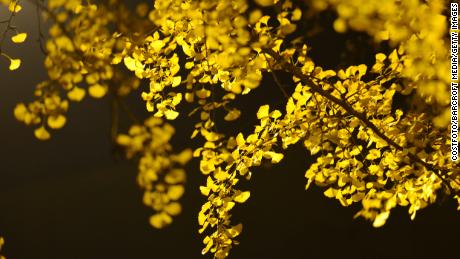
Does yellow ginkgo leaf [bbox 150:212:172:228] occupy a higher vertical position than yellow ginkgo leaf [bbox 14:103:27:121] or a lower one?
lower

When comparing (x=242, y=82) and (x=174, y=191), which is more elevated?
(x=242, y=82)

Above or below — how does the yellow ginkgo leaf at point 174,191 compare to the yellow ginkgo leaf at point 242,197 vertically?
above

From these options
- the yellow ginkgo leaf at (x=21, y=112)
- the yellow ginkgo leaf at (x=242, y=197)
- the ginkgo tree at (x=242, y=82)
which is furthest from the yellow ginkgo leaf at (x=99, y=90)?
the yellow ginkgo leaf at (x=242, y=197)

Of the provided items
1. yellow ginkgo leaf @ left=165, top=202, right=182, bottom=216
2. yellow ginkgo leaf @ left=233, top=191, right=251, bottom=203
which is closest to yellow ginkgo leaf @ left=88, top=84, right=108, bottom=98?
yellow ginkgo leaf @ left=165, top=202, right=182, bottom=216

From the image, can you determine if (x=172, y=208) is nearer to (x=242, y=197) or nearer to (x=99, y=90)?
(x=99, y=90)

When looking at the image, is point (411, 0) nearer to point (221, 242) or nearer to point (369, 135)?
point (369, 135)

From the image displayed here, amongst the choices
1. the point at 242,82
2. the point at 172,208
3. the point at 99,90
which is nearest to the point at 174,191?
the point at 172,208

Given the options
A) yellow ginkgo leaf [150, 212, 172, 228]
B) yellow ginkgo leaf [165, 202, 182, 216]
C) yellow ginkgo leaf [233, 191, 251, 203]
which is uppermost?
yellow ginkgo leaf [165, 202, 182, 216]

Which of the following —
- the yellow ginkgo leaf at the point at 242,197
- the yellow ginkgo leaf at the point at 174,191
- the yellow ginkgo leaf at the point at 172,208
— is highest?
the yellow ginkgo leaf at the point at 174,191

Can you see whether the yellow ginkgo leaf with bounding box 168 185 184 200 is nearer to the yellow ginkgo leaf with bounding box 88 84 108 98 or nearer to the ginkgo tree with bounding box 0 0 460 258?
the ginkgo tree with bounding box 0 0 460 258

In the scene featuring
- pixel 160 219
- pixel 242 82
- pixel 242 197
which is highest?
pixel 242 82

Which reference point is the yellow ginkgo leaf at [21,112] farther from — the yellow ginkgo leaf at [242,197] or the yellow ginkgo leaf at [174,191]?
the yellow ginkgo leaf at [242,197]
